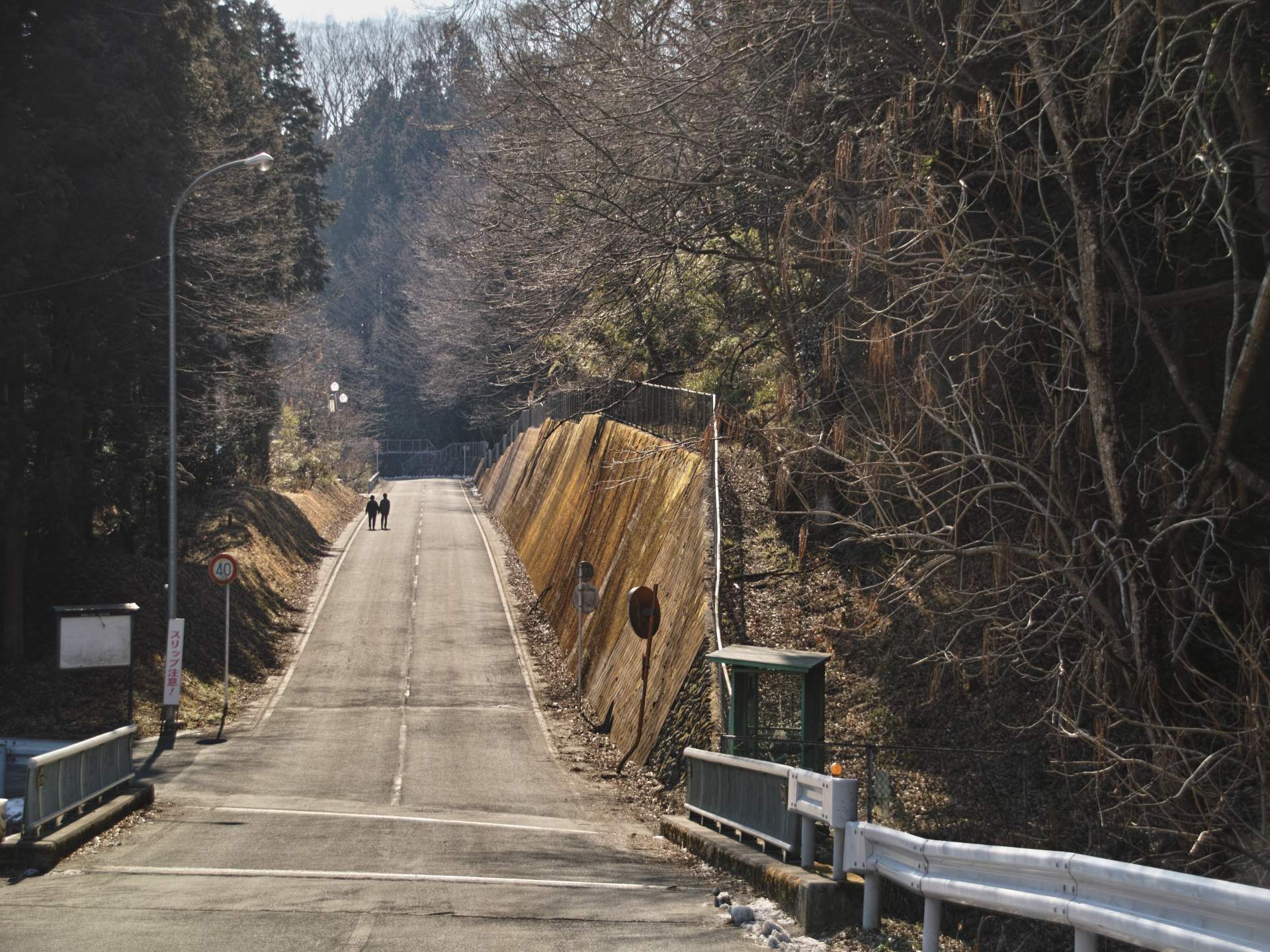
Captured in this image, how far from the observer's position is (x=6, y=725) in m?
22.3

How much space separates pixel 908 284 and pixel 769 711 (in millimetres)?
5081

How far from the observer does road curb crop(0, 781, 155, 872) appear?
452 inches

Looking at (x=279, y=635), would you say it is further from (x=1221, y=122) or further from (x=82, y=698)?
(x=1221, y=122)

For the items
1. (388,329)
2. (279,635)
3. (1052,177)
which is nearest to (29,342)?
(279,635)

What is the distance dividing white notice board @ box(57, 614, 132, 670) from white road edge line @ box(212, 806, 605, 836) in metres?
5.39

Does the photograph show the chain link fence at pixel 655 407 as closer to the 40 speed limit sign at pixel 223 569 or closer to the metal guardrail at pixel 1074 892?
the 40 speed limit sign at pixel 223 569

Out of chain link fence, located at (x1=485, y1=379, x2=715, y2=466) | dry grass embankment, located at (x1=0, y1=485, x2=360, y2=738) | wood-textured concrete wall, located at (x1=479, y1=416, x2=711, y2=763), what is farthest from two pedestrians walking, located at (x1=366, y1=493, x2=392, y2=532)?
chain link fence, located at (x1=485, y1=379, x2=715, y2=466)

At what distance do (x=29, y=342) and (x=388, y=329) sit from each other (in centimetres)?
7803

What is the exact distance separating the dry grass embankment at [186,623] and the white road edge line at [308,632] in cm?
40

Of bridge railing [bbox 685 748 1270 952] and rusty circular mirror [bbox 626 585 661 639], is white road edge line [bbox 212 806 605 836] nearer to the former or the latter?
rusty circular mirror [bbox 626 585 661 639]

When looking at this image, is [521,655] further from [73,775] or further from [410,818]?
[73,775]

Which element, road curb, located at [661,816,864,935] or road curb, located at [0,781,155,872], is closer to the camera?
road curb, located at [661,816,864,935]

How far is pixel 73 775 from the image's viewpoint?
516 inches

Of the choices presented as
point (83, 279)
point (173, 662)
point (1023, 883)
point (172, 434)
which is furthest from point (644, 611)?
point (83, 279)
